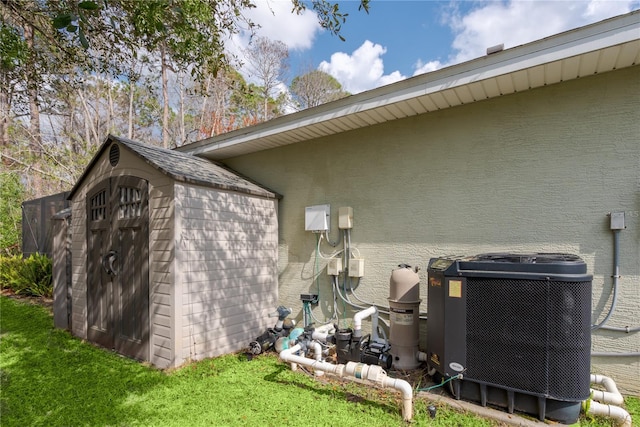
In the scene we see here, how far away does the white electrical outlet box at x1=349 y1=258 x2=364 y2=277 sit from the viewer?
4004 millimetres

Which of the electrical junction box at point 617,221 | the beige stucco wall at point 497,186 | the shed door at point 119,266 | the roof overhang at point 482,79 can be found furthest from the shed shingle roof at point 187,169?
the electrical junction box at point 617,221

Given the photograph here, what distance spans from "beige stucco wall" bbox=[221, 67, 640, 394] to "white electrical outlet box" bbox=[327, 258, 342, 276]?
23 cm

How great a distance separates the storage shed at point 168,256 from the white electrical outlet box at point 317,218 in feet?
2.15

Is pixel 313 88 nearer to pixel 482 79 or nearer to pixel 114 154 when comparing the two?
pixel 114 154

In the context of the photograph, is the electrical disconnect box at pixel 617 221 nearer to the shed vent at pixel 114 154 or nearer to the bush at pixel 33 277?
the shed vent at pixel 114 154

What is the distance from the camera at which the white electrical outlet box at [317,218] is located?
431 centimetres

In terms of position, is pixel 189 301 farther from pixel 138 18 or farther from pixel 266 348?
pixel 138 18

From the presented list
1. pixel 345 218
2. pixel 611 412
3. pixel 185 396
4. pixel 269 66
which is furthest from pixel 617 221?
pixel 269 66

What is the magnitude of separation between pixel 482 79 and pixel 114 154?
442 centimetres

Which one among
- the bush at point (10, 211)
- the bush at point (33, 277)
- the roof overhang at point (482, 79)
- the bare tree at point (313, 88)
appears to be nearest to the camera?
the roof overhang at point (482, 79)

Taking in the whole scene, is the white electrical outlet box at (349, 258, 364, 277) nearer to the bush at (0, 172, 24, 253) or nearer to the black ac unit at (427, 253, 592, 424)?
the black ac unit at (427, 253, 592, 424)

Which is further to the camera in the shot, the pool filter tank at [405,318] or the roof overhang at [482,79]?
the pool filter tank at [405,318]

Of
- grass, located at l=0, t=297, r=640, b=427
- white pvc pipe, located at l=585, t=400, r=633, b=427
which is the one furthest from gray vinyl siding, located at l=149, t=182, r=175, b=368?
white pvc pipe, located at l=585, t=400, r=633, b=427

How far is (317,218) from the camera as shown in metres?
4.36
